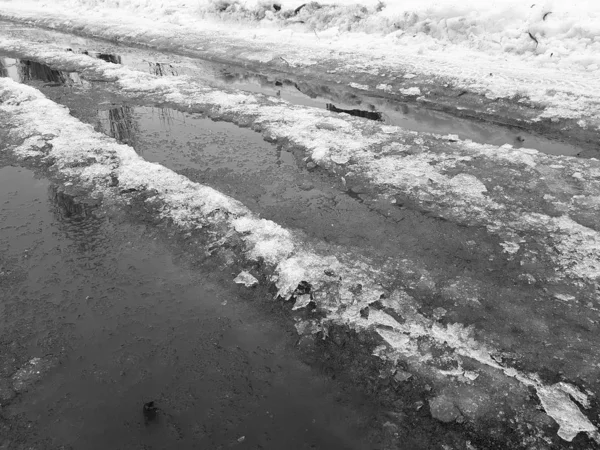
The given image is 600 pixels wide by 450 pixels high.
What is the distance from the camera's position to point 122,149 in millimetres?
7215

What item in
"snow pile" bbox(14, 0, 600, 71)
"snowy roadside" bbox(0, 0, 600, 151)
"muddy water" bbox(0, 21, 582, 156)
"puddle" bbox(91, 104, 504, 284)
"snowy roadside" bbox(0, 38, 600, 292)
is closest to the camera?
"snowy roadside" bbox(0, 38, 600, 292)

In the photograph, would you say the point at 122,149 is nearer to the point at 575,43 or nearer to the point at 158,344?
the point at 158,344

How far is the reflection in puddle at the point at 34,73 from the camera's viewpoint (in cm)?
1213

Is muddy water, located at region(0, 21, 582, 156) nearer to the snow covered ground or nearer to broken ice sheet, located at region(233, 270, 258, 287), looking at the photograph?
the snow covered ground

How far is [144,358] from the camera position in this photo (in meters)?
3.52

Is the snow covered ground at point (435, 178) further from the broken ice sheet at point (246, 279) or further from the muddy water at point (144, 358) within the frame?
the muddy water at point (144, 358)

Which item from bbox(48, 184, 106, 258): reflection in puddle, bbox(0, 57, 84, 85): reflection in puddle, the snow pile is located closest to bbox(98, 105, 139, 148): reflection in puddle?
bbox(48, 184, 106, 258): reflection in puddle

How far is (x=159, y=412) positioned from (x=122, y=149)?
542 centimetres

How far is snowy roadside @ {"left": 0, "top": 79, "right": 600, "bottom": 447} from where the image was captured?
119 inches

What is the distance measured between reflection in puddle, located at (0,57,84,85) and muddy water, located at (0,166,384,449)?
29.8 feet

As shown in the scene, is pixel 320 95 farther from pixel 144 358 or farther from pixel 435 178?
pixel 144 358

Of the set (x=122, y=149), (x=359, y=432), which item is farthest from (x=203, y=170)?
(x=359, y=432)

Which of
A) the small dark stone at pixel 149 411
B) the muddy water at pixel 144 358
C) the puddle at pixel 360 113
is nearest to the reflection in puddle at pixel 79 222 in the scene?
the muddy water at pixel 144 358

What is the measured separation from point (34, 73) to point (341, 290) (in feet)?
45.5
